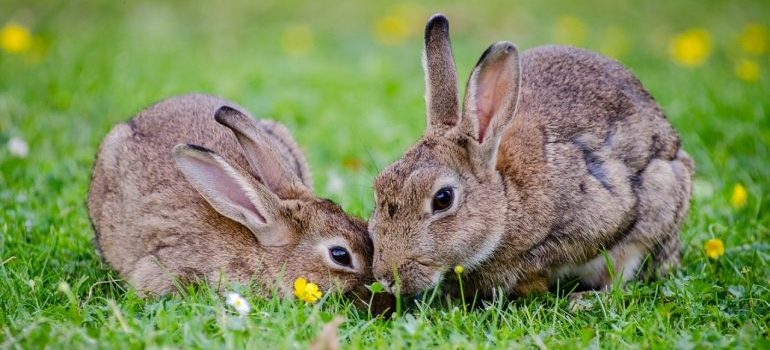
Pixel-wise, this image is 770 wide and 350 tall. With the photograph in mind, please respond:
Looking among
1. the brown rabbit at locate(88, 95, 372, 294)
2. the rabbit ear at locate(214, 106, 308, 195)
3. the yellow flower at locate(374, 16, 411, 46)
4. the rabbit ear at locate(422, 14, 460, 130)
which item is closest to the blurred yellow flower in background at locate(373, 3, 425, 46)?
the yellow flower at locate(374, 16, 411, 46)

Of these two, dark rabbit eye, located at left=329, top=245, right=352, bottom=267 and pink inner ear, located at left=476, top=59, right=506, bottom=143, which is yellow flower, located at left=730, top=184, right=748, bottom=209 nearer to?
pink inner ear, located at left=476, top=59, right=506, bottom=143

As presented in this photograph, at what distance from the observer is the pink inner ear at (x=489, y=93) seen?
17.0ft

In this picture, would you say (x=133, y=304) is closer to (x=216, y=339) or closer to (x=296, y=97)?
(x=216, y=339)

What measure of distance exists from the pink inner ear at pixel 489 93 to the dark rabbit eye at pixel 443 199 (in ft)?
1.45

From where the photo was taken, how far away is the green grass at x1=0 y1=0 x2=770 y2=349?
14.9 feet

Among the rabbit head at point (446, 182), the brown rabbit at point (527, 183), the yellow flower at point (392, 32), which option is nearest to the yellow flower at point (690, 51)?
the yellow flower at point (392, 32)

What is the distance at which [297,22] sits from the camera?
13.2 m

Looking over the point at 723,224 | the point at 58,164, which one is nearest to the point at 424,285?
the point at 723,224

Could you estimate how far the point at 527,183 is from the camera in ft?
17.4

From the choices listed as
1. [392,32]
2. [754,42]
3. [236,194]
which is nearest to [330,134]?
[236,194]

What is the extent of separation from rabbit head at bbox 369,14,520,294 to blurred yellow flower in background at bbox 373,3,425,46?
232 inches

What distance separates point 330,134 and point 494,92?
326cm

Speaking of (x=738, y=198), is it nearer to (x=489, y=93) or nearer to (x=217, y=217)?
(x=489, y=93)

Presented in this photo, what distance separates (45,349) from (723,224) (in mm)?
4710
